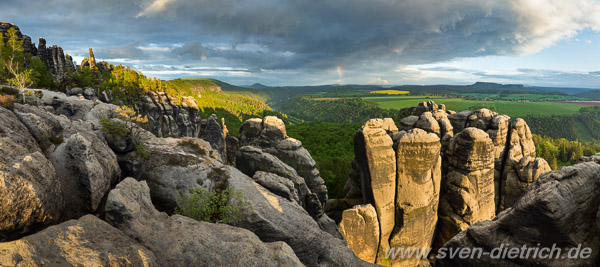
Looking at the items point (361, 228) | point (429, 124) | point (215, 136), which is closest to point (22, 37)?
point (215, 136)

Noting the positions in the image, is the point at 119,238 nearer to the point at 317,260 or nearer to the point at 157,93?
the point at 317,260

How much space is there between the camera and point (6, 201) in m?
8.23

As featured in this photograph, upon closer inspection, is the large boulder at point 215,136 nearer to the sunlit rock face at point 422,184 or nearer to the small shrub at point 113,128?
the sunlit rock face at point 422,184

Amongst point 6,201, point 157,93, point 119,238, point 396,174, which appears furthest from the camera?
point 157,93

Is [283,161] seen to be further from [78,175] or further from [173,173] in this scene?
[78,175]

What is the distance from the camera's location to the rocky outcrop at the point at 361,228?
2672 cm

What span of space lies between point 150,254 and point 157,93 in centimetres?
10689

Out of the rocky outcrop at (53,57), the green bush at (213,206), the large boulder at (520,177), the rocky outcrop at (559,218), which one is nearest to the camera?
the rocky outcrop at (559,218)

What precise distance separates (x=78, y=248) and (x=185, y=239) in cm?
363

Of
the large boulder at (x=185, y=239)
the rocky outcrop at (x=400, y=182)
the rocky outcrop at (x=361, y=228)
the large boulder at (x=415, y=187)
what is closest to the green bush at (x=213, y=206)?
the large boulder at (x=185, y=239)

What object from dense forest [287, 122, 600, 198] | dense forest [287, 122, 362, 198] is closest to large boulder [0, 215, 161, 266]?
dense forest [287, 122, 362, 198]

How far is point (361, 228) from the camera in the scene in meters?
26.9

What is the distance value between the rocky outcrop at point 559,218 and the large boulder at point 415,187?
41.2 ft

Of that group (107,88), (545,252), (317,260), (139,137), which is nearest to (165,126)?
(107,88)
